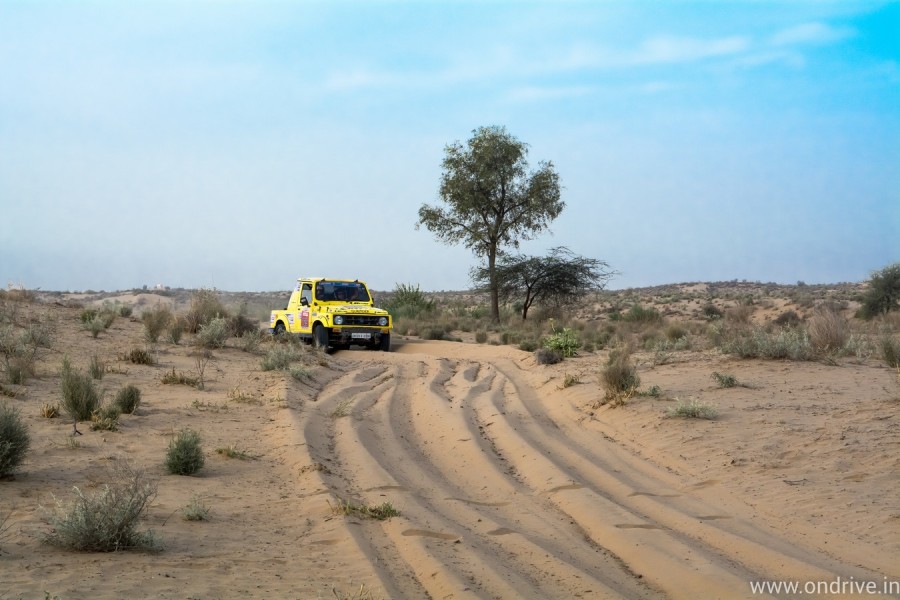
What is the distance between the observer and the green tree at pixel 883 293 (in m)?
34.5

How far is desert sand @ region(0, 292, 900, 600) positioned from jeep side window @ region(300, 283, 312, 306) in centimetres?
884

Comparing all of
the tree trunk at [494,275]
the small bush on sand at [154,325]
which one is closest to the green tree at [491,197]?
the tree trunk at [494,275]

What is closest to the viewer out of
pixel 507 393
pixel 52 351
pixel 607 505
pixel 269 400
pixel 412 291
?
pixel 607 505

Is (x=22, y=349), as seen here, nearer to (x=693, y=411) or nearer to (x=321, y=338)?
(x=321, y=338)

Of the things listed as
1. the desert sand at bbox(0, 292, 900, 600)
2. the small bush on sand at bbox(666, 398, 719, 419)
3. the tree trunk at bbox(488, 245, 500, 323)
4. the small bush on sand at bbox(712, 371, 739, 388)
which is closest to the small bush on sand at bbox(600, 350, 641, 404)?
the desert sand at bbox(0, 292, 900, 600)

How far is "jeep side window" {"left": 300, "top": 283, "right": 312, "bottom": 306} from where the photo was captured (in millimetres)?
23547

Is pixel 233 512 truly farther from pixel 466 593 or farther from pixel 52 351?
pixel 52 351

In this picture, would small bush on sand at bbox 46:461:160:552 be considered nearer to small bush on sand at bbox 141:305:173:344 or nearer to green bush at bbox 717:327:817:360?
green bush at bbox 717:327:817:360

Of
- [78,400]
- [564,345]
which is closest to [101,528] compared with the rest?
[78,400]

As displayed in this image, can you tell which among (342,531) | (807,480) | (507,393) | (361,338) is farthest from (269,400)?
(361,338)

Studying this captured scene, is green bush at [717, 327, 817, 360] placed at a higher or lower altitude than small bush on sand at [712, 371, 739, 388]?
higher

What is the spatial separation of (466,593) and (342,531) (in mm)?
1634

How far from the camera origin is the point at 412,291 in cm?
4078

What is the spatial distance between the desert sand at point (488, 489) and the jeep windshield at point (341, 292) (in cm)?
895
